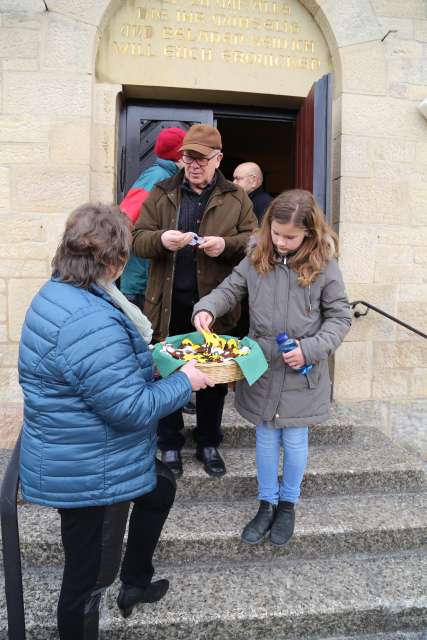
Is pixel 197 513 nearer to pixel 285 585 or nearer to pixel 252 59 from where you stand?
pixel 285 585

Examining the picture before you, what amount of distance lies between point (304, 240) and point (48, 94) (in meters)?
2.57

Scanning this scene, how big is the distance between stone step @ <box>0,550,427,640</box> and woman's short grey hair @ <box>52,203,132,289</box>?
149 centimetres

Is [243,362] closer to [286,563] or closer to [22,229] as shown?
[286,563]

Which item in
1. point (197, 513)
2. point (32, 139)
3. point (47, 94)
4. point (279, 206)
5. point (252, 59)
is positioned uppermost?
point (252, 59)

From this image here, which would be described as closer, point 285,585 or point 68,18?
point 285,585

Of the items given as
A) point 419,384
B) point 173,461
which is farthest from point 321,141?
point 173,461

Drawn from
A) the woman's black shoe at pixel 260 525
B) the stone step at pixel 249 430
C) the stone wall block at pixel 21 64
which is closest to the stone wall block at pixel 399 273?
the stone step at pixel 249 430

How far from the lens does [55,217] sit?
12.5ft

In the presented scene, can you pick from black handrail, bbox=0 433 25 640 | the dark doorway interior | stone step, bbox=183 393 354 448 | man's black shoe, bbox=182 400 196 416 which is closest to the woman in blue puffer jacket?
black handrail, bbox=0 433 25 640

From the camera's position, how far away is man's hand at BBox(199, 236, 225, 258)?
2.60m

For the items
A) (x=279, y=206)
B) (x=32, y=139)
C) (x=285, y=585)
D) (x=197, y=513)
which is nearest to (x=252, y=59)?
(x=32, y=139)

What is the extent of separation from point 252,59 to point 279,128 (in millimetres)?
3384

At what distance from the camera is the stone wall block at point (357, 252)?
4059 millimetres

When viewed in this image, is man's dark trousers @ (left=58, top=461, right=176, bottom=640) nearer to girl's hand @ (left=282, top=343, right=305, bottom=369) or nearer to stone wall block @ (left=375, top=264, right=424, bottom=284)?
girl's hand @ (left=282, top=343, right=305, bottom=369)
